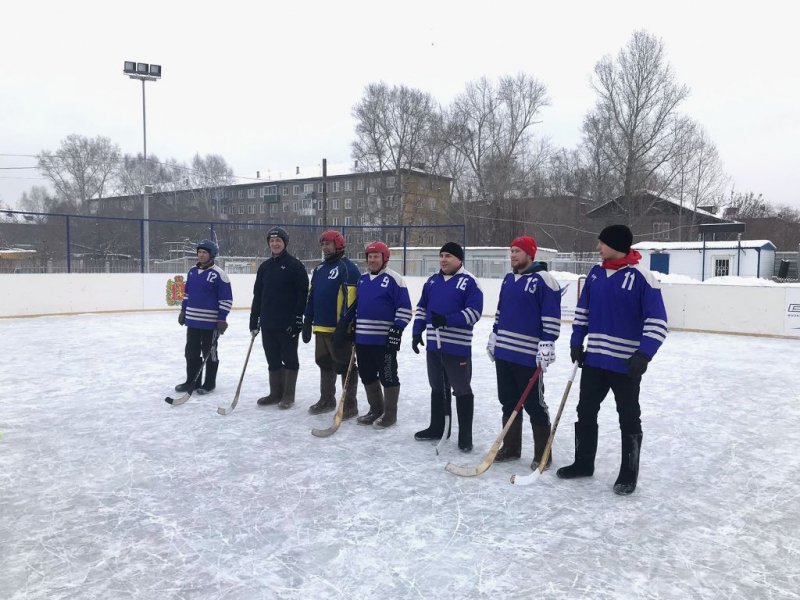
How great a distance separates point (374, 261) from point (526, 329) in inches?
53.1

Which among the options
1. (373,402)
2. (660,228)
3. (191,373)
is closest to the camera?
(373,402)

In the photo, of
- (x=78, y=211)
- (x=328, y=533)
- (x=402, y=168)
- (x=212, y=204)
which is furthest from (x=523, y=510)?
(x=212, y=204)

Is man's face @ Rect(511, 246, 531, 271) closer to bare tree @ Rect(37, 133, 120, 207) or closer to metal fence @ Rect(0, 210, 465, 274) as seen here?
metal fence @ Rect(0, 210, 465, 274)

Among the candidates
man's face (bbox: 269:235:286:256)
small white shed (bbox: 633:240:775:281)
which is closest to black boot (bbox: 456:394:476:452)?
man's face (bbox: 269:235:286:256)

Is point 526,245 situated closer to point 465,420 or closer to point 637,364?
point 637,364

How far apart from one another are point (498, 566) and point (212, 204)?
45.7m

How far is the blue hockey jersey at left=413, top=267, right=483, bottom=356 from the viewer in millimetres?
3826

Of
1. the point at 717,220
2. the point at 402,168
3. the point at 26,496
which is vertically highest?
the point at 402,168

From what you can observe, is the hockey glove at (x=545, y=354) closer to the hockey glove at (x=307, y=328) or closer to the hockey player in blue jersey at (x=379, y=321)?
the hockey player in blue jersey at (x=379, y=321)

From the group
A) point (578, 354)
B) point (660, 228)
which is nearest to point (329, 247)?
point (578, 354)

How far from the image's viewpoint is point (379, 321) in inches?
172

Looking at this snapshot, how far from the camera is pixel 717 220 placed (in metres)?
32.3

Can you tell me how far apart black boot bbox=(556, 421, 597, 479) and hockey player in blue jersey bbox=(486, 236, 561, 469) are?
0.65 feet

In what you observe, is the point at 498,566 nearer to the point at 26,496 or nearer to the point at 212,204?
the point at 26,496
